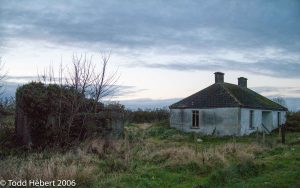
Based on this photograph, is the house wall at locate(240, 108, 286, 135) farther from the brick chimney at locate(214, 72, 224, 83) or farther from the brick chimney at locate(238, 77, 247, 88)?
the brick chimney at locate(214, 72, 224, 83)

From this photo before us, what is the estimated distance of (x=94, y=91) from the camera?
2077cm

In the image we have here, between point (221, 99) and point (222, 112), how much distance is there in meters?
1.48

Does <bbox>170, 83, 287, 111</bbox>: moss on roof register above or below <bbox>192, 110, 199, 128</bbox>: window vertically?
above

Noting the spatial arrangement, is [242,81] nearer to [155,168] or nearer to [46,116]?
[46,116]

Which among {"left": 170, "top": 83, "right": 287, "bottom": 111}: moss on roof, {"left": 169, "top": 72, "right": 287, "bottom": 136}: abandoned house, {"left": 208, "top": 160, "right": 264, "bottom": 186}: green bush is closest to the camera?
{"left": 208, "top": 160, "right": 264, "bottom": 186}: green bush

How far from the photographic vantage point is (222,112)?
32.6 meters

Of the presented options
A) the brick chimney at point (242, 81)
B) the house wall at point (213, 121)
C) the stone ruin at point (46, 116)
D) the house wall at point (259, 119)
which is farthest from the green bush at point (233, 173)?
the brick chimney at point (242, 81)

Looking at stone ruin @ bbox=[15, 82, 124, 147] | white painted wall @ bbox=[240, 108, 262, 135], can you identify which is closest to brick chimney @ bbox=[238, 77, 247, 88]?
Result: white painted wall @ bbox=[240, 108, 262, 135]

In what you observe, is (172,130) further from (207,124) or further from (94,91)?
(94,91)

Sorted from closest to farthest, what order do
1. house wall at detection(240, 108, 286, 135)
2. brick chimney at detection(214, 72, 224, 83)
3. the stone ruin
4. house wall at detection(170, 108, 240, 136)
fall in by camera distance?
the stone ruin < house wall at detection(170, 108, 240, 136) < house wall at detection(240, 108, 286, 135) < brick chimney at detection(214, 72, 224, 83)

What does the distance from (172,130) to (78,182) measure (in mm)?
24154

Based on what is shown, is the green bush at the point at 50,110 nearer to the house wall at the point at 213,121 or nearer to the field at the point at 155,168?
the field at the point at 155,168

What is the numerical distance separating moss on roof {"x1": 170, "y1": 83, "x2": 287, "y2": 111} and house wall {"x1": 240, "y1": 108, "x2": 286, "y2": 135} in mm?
575

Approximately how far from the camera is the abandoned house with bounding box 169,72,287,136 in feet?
105
